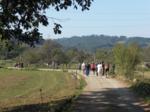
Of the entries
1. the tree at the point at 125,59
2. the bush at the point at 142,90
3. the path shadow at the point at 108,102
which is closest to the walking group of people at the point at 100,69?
the tree at the point at 125,59

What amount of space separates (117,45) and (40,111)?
115 ft

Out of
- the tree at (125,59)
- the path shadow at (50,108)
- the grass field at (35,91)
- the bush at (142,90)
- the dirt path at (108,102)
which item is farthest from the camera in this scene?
the tree at (125,59)

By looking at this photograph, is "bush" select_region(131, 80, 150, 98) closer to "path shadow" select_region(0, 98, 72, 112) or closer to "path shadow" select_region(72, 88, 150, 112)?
"path shadow" select_region(72, 88, 150, 112)

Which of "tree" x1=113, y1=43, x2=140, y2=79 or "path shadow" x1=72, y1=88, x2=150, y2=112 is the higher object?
"tree" x1=113, y1=43, x2=140, y2=79

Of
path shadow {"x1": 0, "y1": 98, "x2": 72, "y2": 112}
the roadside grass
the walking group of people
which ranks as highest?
the walking group of people

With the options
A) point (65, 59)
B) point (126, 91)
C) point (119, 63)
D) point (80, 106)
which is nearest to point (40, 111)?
point (80, 106)

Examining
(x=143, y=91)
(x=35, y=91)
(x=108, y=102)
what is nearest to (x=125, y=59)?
(x=35, y=91)

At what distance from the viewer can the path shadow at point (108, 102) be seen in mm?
24953

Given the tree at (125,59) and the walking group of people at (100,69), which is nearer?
the walking group of people at (100,69)

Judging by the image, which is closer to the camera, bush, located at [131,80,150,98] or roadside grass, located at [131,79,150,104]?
roadside grass, located at [131,79,150,104]

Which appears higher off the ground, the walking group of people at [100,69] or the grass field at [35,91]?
the walking group of people at [100,69]

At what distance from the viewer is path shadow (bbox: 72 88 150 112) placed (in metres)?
25.0

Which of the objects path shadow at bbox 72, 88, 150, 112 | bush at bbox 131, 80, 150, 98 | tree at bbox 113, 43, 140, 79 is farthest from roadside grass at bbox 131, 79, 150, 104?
tree at bbox 113, 43, 140, 79

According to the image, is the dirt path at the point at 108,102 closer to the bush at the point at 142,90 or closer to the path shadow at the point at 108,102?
the path shadow at the point at 108,102
